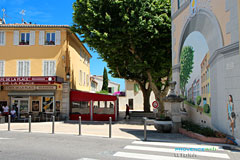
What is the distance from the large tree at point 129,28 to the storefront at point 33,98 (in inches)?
207

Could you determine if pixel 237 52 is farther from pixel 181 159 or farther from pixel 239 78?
pixel 181 159

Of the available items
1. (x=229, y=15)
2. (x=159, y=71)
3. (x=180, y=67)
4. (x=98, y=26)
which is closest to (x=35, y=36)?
(x=98, y=26)

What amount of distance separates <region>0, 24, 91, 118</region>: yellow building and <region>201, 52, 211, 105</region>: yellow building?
37.7ft

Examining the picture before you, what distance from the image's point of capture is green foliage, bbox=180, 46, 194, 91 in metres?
12.8

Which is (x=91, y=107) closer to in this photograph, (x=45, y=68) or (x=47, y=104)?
(x=47, y=104)

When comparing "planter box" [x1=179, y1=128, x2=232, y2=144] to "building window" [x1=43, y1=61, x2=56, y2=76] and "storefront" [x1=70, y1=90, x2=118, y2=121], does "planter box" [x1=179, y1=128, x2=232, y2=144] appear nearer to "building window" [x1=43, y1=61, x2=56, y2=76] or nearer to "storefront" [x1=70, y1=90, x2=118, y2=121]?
"storefront" [x1=70, y1=90, x2=118, y2=121]

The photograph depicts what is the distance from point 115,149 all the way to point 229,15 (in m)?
6.77

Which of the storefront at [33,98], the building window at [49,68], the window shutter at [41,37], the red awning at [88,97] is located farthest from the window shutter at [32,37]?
the red awning at [88,97]

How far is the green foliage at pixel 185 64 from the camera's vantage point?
12.8 meters

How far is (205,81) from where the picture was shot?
10.7 m

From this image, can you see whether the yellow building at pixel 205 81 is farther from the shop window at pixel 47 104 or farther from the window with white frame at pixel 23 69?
the window with white frame at pixel 23 69

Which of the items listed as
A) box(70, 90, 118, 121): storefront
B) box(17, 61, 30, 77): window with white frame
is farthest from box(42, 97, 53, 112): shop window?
box(17, 61, 30, 77): window with white frame

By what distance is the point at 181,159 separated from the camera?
619 cm

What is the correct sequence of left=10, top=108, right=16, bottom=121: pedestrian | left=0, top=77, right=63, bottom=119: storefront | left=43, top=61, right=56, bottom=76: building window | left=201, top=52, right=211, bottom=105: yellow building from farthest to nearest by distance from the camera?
left=43, top=61, right=56, bottom=76: building window < left=0, top=77, right=63, bottom=119: storefront < left=10, top=108, right=16, bottom=121: pedestrian < left=201, top=52, right=211, bottom=105: yellow building
